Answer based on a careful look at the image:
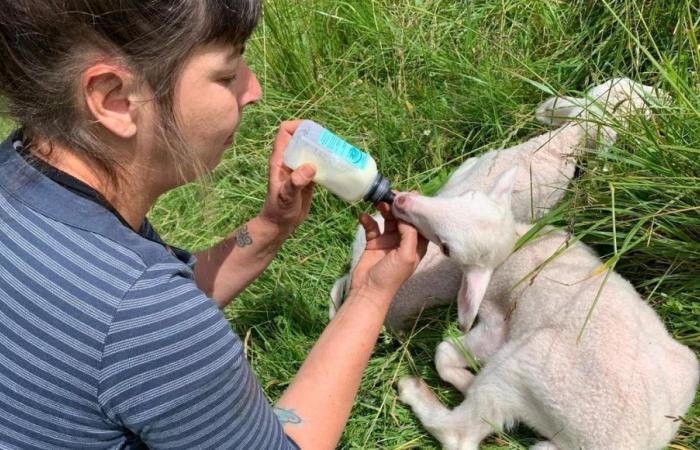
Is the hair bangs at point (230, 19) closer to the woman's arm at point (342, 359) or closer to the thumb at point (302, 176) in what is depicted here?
the thumb at point (302, 176)

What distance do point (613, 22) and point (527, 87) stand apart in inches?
17.6

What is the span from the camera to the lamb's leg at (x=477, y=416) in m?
2.25

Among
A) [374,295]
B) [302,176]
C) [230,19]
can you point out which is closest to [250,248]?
[302,176]

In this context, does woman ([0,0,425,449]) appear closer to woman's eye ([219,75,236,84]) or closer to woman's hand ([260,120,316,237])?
woman's eye ([219,75,236,84])

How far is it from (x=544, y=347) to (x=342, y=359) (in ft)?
2.83

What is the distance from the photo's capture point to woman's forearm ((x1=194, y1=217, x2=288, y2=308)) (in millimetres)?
2203

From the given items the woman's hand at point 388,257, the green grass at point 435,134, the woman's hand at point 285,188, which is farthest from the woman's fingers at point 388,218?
the green grass at point 435,134

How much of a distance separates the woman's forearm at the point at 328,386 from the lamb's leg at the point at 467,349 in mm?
796

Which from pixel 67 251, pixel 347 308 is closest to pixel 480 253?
pixel 347 308

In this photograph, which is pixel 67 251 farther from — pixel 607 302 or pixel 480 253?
pixel 607 302

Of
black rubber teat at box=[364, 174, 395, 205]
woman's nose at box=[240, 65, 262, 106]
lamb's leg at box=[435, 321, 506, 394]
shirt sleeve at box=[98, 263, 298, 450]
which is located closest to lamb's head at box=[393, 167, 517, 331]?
black rubber teat at box=[364, 174, 395, 205]

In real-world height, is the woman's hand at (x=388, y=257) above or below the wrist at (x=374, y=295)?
above

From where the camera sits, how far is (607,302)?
2217mm

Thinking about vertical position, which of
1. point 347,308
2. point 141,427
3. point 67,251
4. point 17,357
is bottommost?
point 347,308
